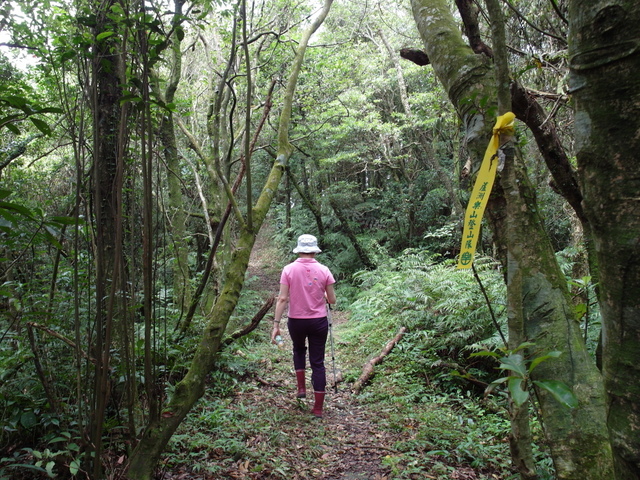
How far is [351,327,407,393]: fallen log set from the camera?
5.36 meters

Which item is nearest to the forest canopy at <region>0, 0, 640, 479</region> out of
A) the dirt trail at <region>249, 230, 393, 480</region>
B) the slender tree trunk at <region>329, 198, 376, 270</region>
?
the dirt trail at <region>249, 230, 393, 480</region>

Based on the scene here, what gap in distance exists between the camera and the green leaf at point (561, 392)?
4.28ft

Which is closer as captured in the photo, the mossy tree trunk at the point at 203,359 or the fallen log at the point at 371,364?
the mossy tree trunk at the point at 203,359

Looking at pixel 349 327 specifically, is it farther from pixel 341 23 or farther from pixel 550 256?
pixel 341 23

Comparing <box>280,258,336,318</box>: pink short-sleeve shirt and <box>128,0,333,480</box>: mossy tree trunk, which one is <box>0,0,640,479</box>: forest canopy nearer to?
<box>128,0,333,480</box>: mossy tree trunk

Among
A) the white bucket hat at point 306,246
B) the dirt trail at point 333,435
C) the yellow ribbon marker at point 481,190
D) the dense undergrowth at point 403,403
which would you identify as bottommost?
the dirt trail at point 333,435

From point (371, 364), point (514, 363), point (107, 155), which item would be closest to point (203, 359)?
point (107, 155)

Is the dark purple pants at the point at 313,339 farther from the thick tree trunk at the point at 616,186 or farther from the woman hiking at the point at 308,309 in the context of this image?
the thick tree trunk at the point at 616,186

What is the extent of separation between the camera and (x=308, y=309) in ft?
15.0

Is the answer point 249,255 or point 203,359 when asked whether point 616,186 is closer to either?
point 203,359

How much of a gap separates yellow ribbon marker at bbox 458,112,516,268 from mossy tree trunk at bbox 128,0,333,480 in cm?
197

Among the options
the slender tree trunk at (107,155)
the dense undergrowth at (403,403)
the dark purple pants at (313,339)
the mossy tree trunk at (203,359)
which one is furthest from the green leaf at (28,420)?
the dark purple pants at (313,339)

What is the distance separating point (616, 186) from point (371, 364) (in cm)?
525

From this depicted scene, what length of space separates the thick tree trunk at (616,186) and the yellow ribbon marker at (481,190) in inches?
16.2
